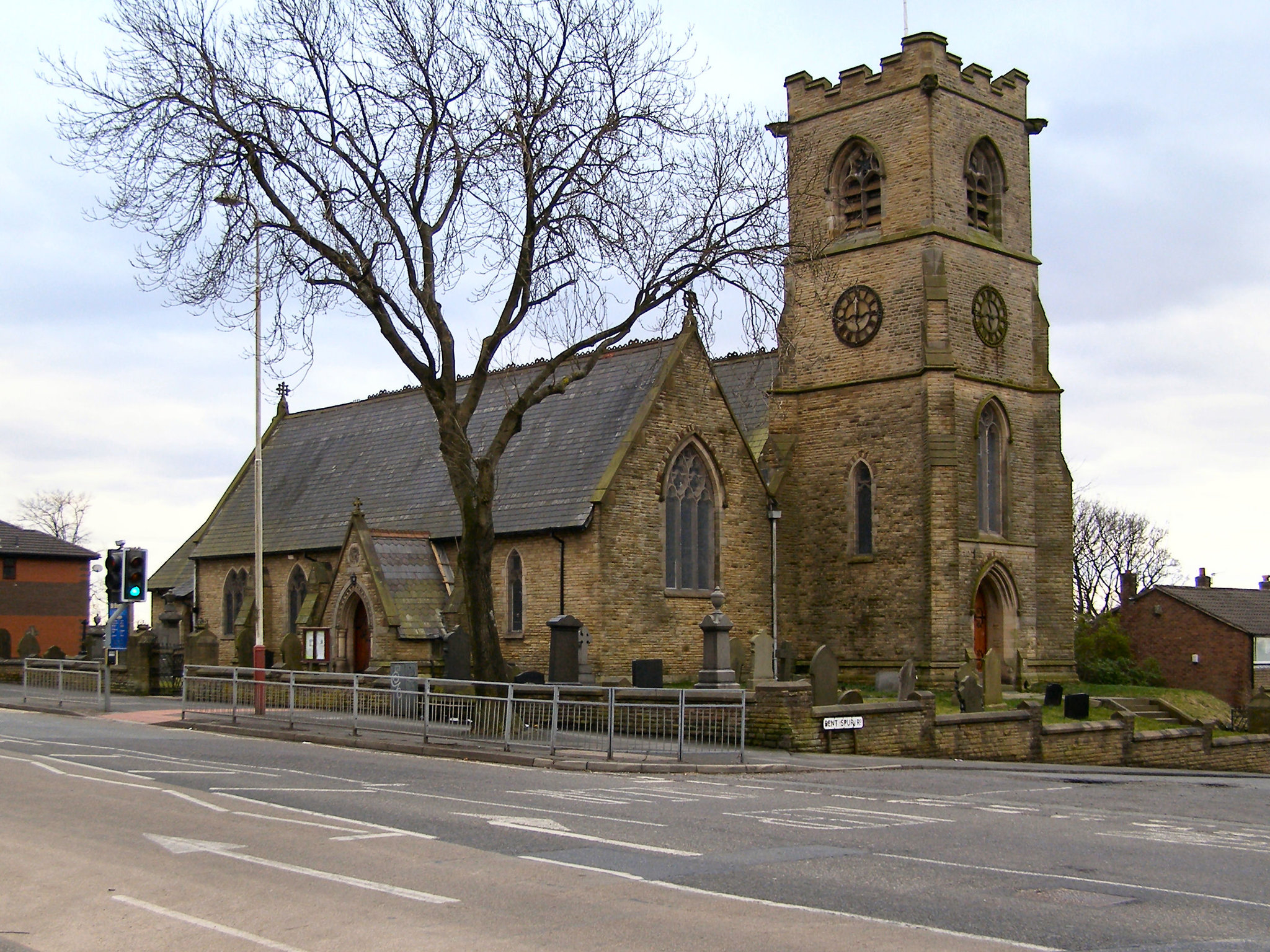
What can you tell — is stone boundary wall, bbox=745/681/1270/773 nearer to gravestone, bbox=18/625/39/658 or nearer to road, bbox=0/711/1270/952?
road, bbox=0/711/1270/952

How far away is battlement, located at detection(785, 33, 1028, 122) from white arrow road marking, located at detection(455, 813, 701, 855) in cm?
2617

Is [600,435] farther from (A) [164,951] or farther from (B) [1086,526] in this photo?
(B) [1086,526]

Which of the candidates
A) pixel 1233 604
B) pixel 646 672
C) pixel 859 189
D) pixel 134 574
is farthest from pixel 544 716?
pixel 1233 604

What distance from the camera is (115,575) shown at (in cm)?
2491

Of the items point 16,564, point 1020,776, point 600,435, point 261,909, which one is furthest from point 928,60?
point 16,564

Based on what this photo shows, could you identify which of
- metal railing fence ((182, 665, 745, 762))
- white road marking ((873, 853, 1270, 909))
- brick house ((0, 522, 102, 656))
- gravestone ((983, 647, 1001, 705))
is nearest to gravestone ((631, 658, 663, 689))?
metal railing fence ((182, 665, 745, 762))

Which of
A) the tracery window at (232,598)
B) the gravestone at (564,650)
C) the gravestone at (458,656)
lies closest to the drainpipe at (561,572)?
the gravestone at (458,656)

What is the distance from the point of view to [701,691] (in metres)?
20.8

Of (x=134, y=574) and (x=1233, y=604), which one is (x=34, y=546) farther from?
(x=1233, y=604)

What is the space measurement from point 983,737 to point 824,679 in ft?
12.0

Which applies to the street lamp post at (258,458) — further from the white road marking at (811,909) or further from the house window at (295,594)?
the white road marking at (811,909)

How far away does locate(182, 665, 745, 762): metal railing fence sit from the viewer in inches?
780

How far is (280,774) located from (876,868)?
8.90m

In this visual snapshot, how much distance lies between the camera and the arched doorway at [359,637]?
34469 millimetres
